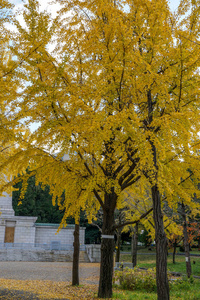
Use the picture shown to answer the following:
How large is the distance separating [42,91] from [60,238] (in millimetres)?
28561

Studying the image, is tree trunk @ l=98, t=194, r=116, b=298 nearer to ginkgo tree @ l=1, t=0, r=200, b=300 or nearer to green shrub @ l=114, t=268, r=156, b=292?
ginkgo tree @ l=1, t=0, r=200, b=300

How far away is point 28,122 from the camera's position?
19.5 ft

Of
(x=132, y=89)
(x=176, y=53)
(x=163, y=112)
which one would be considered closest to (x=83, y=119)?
(x=132, y=89)

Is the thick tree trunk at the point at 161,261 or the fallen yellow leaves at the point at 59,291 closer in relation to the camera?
the thick tree trunk at the point at 161,261

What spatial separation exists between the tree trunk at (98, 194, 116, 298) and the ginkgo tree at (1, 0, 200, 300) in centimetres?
5

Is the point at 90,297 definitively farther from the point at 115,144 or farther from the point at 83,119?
the point at 83,119

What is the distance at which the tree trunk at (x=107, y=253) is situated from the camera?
7406mm

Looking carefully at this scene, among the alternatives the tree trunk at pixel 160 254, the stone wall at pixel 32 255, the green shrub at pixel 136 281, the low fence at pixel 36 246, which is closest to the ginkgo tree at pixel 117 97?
the tree trunk at pixel 160 254

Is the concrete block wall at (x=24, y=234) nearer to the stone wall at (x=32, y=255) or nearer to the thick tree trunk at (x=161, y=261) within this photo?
the stone wall at (x=32, y=255)

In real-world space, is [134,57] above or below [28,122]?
above

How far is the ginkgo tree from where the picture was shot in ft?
18.0

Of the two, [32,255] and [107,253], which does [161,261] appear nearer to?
[107,253]

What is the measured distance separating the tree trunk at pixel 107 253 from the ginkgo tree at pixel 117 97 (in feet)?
0.16

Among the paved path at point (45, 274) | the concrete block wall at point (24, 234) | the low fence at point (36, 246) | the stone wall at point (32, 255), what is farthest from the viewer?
the concrete block wall at point (24, 234)
